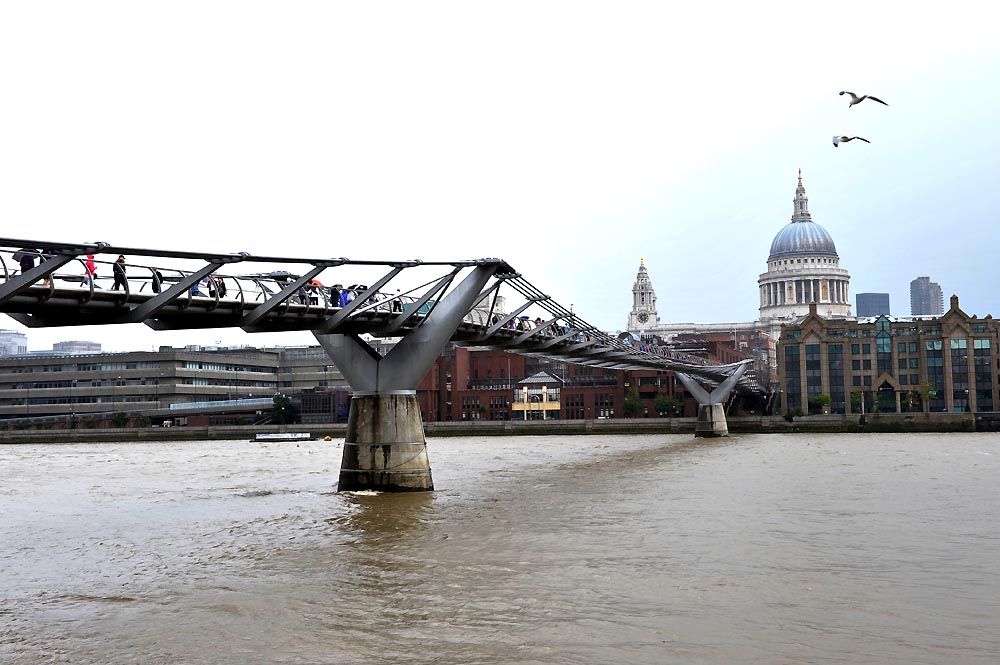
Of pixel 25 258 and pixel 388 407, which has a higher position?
pixel 25 258

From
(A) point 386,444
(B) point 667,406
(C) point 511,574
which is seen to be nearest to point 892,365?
(B) point 667,406

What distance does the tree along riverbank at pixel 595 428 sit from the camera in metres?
96.6

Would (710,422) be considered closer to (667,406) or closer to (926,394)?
(667,406)

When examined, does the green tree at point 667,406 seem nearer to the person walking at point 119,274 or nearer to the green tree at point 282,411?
the green tree at point 282,411

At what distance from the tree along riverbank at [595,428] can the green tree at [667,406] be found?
668 centimetres

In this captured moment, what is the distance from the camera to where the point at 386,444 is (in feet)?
113

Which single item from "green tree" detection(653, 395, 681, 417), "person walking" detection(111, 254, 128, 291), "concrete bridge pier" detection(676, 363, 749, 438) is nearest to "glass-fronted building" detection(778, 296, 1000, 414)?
"green tree" detection(653, 395, 681, 417)

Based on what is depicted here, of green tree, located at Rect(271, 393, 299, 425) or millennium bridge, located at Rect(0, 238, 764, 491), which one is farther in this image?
green tree, located at Rect(271, 393, 299, 425)

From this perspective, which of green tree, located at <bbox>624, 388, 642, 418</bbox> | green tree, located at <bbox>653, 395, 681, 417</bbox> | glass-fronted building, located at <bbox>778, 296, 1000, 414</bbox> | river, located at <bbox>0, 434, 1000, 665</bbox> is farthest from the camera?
green tree, located at <bbox>624, 388, 642, 418</bbox>

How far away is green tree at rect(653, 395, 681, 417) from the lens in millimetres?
118875

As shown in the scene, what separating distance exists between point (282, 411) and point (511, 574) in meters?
119

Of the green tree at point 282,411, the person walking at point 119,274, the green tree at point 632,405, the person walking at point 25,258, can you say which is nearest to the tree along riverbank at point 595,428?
the green tree at point 632,405

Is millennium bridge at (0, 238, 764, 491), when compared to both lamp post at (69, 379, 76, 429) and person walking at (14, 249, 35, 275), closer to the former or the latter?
person walking at (14, 249, 35, 275)

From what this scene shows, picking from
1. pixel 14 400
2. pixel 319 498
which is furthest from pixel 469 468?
pixel 14 400
